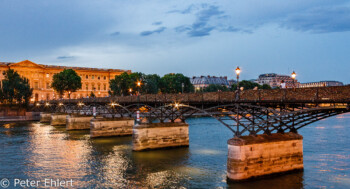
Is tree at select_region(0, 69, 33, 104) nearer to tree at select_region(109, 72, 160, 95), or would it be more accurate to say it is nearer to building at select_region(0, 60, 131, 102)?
building at select_region(0, 60, 131, 102)

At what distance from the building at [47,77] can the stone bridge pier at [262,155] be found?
112 meters

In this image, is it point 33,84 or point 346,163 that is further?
point 33,84

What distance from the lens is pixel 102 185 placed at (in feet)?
83.4

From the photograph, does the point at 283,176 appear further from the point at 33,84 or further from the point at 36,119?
the point at 33,84

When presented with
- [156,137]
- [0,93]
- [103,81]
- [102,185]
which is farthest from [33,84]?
[102,185]

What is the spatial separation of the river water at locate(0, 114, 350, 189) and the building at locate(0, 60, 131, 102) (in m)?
93.2

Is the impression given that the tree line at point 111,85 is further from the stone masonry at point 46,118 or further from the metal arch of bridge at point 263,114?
the metal arch of bridge at point 263,114

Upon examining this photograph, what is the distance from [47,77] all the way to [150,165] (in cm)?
13132

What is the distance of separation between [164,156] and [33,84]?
125 metres

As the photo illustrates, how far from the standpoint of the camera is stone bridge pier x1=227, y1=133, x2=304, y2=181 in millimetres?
23531

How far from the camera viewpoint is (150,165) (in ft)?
103

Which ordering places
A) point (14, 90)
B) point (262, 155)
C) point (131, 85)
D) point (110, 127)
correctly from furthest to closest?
point (131, 85)
point (14, 90)
point (110, 127)
point (262, 155)

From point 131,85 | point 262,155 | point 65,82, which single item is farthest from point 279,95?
point 65,82

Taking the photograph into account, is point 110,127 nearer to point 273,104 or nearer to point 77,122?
point 77,122
